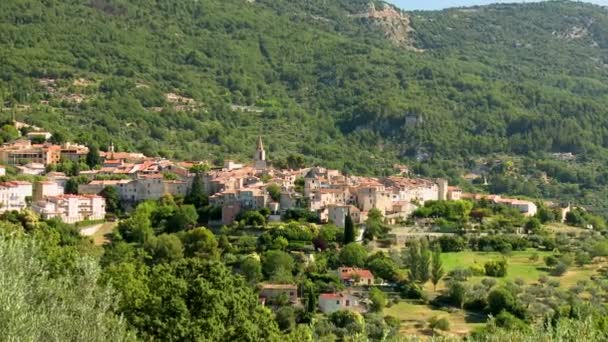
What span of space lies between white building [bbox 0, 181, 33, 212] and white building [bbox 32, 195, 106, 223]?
2.61ft

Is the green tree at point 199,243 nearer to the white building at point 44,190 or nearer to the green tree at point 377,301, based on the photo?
the green tree at point 377,301

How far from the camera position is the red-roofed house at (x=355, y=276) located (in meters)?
40.8

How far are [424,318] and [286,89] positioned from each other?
3562 inches

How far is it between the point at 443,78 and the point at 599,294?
92931 mm

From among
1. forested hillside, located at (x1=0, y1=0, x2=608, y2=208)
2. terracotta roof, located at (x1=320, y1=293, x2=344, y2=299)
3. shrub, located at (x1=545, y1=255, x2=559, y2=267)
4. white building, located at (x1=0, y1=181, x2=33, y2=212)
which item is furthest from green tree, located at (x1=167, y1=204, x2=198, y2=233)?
forested hillside, located at (x1=0, y1=0, x2=608, y2=208)

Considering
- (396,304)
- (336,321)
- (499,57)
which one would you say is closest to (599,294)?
(396,304)

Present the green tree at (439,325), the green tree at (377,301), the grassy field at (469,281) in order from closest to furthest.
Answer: the green tree at (439,325), the grassy field at (469,281), the green tree at (377,301)

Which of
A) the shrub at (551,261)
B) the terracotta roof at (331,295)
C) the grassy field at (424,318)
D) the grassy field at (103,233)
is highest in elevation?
the grassy field at (103,233)

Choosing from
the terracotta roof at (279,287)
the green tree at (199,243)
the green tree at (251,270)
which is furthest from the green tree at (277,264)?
the green tree at (199,243)

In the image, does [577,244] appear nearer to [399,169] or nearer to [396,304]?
[396,304]

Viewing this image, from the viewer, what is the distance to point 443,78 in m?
132

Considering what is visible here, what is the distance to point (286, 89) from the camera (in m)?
126

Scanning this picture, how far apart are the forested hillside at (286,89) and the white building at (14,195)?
1550 centimetres

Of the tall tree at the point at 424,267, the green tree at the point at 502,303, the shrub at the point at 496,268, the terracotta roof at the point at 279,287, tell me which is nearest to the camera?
the terracotta roof at the point at 279,287
